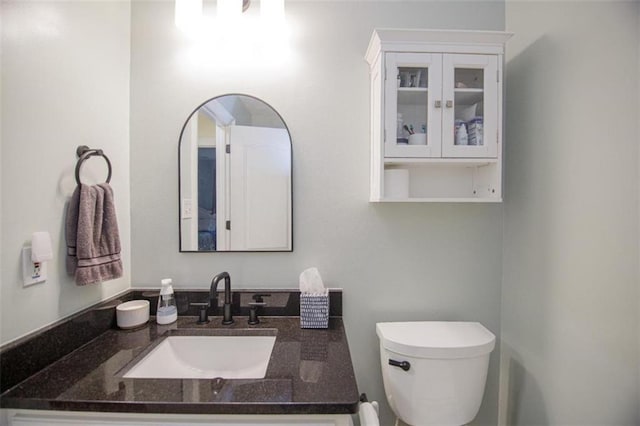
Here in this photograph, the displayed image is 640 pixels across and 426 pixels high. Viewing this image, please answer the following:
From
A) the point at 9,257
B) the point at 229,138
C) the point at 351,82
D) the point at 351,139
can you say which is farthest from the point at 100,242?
the point at 351,82

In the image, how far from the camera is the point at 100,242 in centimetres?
111

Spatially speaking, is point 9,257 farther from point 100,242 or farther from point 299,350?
point 299,350

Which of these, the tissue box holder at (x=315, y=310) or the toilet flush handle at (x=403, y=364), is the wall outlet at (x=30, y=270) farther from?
the toilet flush handle at (x=403, y=364)

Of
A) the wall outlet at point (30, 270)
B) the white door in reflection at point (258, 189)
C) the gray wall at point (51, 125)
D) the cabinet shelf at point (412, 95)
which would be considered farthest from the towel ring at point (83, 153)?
the cabinet shelf at point (412, 95)

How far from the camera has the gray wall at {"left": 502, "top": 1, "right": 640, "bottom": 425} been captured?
876mm

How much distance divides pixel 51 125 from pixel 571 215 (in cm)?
174

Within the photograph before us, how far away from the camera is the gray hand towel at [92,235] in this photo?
40.1 inches

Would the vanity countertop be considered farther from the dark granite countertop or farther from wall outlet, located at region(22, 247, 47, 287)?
wall outlet, located at region(22, 247, 47, 287)

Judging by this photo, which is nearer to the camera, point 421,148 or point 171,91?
point 421,148

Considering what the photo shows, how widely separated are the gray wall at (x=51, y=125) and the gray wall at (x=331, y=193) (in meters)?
0.13

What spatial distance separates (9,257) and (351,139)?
1.22 meters

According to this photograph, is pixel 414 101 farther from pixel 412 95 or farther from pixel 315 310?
pixel 315 310

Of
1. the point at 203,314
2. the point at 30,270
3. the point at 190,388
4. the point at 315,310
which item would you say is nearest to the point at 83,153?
the point at 30,270

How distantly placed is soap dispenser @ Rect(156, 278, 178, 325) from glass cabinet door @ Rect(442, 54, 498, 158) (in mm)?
1252
